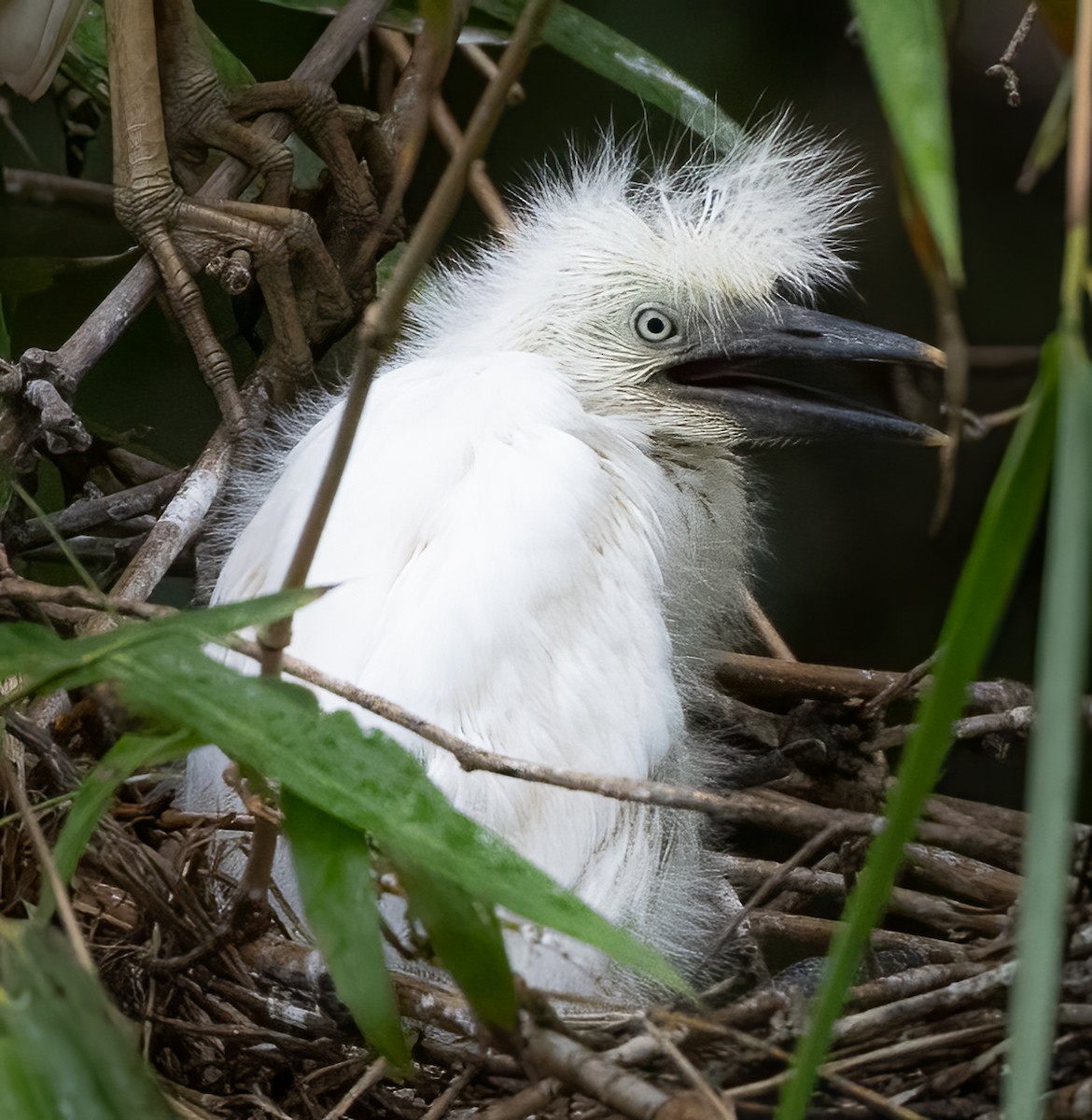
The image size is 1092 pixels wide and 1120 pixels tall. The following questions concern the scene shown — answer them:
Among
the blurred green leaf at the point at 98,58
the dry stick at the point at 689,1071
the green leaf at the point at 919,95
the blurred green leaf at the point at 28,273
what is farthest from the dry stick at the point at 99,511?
the green leaf at the point at 919,95

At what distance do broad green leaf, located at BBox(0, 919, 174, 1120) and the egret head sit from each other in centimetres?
87

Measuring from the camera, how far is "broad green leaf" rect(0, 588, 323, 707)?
0.61 meters

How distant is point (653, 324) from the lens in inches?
52.4

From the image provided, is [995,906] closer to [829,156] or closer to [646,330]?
[646,330]

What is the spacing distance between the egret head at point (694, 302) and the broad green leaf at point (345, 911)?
75 cm

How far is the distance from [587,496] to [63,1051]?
64 centimetres

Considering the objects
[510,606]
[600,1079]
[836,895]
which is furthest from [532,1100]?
[836,895]

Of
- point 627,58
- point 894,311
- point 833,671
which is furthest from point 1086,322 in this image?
point 627,58

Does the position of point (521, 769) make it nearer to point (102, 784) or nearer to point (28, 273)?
point (102, 784)

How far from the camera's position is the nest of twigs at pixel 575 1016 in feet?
2.34

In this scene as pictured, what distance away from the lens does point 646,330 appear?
133 cm

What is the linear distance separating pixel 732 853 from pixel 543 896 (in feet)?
2.94

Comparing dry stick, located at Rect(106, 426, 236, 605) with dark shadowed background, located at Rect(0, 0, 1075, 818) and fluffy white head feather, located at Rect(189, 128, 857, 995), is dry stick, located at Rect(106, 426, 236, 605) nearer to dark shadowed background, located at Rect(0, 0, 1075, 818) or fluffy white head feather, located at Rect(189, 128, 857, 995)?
fluffy white head feather, located at Rect(189, 128, 857, 995)

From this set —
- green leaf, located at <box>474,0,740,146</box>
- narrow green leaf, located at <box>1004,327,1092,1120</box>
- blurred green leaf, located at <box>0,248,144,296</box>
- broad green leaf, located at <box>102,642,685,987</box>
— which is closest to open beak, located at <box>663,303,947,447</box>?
green leaf, located at <box>474,0,740,146</box>
